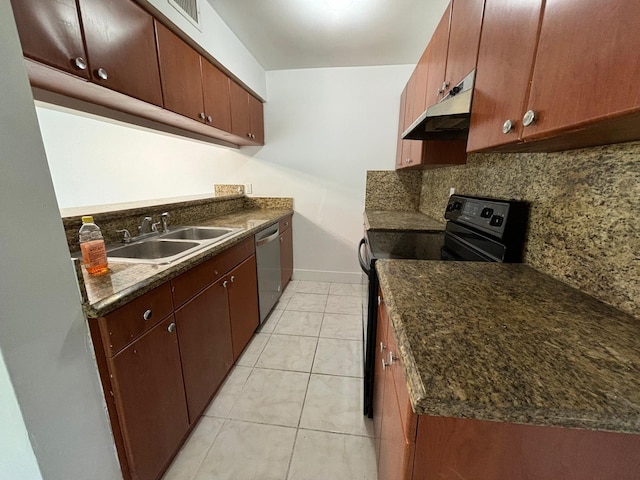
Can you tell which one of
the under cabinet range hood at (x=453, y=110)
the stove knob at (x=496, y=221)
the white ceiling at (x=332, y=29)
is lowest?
the stove knob at (x=496, y=221)

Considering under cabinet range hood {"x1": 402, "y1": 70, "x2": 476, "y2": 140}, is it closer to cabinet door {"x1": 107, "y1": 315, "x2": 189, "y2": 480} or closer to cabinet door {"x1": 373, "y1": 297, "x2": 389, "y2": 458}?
cabinet door {"x1": 373, "y1": 297, "x2": 389, "y2": 458}

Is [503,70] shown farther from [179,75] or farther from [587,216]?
[179,75]

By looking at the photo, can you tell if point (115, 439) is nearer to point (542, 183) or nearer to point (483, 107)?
point (483, 107)

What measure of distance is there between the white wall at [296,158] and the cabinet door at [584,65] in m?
2.29

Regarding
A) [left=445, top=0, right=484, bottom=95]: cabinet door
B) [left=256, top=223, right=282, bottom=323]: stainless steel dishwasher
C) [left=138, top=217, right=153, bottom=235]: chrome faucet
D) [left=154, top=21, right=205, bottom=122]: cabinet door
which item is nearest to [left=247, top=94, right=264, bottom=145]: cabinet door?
[left=154, top=21, right=205, bottom=122]: cabinet door

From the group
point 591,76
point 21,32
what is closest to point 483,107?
point 591,76

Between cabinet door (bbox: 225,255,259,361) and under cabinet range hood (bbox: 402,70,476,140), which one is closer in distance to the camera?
under cabinet range hood (bbox: 402,70,476,140)

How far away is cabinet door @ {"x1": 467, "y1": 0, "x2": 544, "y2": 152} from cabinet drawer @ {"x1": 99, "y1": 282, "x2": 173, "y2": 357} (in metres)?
1.33

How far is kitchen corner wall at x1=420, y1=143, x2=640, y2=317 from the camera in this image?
0.70 metres

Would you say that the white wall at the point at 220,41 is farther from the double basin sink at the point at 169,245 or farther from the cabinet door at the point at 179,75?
the double basin sink at the point at 169,245

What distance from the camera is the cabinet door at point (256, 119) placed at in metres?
2.62

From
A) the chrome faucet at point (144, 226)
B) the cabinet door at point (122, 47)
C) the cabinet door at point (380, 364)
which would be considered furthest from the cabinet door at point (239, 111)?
the cabinet door at point (380, 364)

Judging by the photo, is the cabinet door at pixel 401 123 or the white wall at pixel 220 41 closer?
the white wall at pixel 220 41

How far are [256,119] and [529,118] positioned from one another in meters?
2.61
